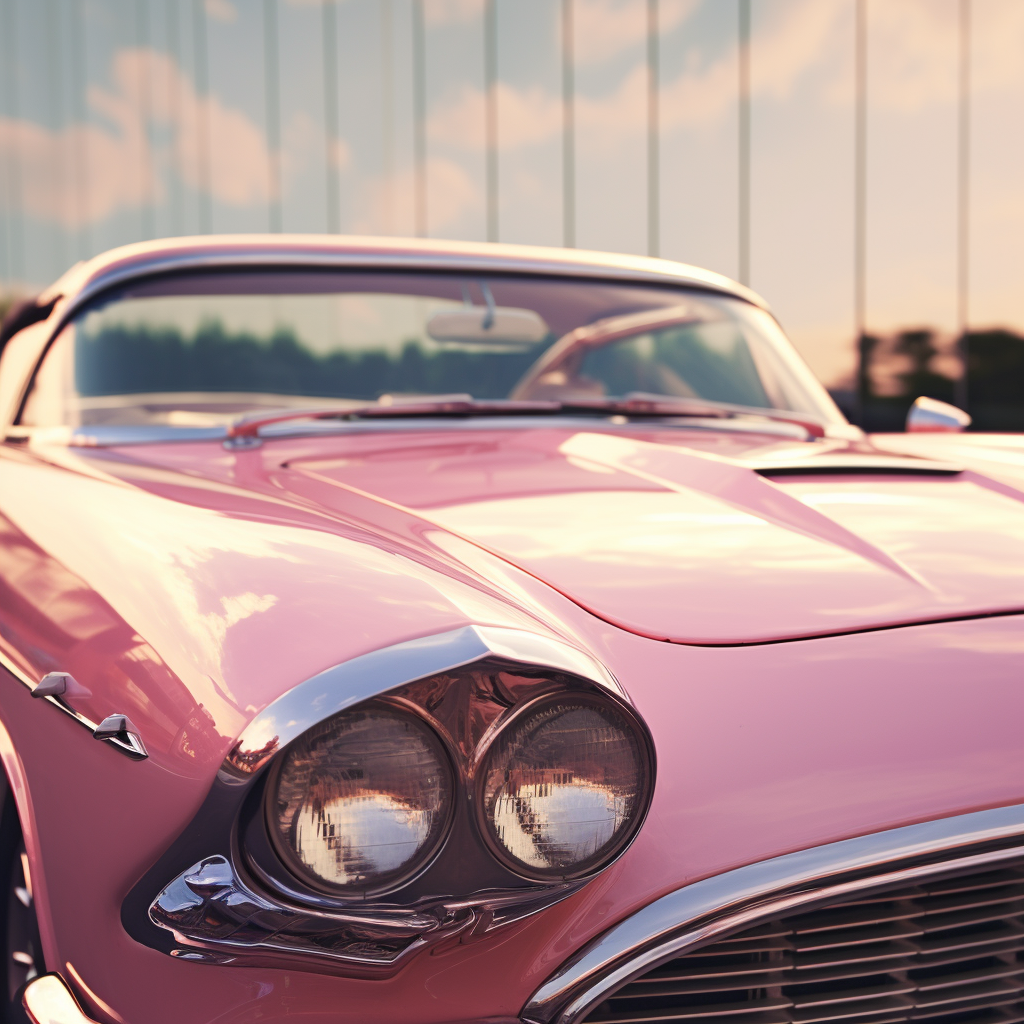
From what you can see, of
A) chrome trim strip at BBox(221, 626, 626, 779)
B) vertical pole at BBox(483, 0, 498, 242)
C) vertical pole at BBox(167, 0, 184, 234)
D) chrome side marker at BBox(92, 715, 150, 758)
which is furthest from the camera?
vertical pole at BBox(167, 0, 184, 234)

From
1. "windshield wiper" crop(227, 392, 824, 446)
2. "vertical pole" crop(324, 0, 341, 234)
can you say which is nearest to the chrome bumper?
"windshield wiper" crop(227, 392, 824, 446)

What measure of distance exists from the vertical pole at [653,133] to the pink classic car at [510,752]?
31.9ft

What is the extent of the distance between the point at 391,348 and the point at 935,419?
151 cm

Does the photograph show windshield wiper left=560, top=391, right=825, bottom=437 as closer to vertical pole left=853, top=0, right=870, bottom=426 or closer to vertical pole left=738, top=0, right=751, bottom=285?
vertical pole left=853, top=0, right=870, bottom=426

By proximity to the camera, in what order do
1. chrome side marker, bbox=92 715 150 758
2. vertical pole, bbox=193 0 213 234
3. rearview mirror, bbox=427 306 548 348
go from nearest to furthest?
chrome side marker, bbox=92 715 150 758, rearview mirror, bbox=427 306 548 348, vertical pole, bbox=193 0 213 234

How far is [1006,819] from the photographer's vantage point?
1.02 metres

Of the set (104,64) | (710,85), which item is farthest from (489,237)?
(104,64)

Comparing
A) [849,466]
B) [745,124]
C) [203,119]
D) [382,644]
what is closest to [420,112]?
[745,124]

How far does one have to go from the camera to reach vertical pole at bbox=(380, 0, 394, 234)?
12.9m

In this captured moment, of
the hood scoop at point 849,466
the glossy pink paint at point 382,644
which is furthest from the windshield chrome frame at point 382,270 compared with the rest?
the glossy pink paint at point 382,644

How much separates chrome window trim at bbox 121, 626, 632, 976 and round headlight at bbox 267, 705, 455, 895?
0.07 feet

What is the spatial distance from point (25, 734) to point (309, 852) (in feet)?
1.66

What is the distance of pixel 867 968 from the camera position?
3.38ft

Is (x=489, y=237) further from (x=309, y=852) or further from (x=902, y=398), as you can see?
(x=309, y=852)
